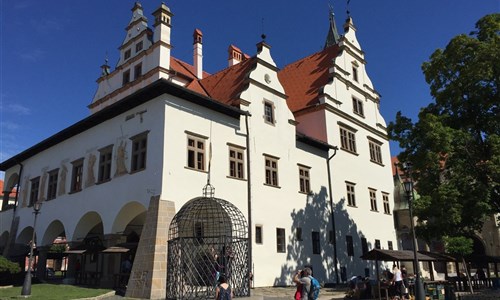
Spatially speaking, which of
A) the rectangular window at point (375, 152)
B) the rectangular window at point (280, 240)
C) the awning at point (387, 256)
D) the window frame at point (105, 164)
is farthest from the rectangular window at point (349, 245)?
the window frame at point (105, 164)

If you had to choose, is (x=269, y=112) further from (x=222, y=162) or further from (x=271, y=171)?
(x=222, y=162)

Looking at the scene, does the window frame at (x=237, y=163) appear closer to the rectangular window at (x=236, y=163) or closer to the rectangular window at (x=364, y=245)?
the rectangular window at (x=236, y=163)

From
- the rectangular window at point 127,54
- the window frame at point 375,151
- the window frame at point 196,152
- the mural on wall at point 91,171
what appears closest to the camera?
the window frame at point 196,152

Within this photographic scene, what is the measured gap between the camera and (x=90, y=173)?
2228cm

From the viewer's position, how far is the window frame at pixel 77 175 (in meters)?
23.3

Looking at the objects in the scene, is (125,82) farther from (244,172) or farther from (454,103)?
(454,103)

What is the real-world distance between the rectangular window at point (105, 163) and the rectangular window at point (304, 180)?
10.9 m

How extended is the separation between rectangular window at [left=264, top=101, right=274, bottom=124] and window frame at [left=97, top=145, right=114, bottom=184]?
336 inches

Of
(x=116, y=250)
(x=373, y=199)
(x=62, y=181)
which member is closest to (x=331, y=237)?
(x=373, y=199)

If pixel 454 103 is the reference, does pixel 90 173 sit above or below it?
below

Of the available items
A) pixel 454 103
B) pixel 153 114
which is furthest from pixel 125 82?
pixel 454 103

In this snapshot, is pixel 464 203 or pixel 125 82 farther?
pixel 125 82

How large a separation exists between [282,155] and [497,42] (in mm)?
12061

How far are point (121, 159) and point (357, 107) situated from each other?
61.0ft
